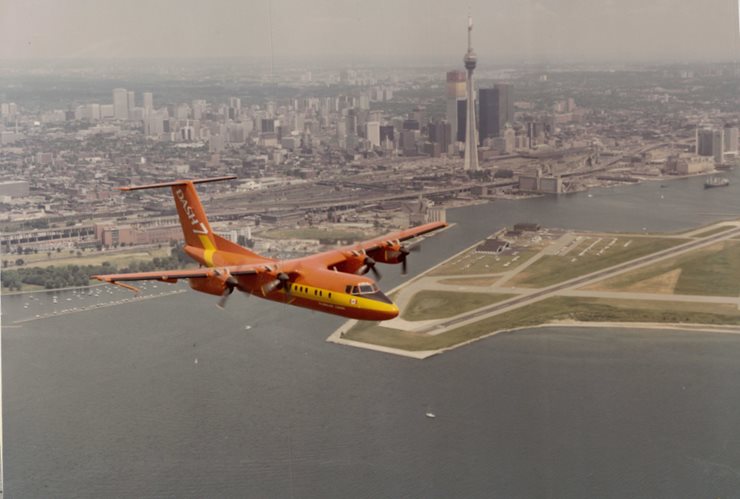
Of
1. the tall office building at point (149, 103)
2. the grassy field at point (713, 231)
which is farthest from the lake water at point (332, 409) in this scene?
the grassy field at point (713, 231)

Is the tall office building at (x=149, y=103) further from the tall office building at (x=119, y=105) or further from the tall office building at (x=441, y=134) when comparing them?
the tall office building at (x=441, y=134)

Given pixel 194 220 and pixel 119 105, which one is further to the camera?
pixel 119 105

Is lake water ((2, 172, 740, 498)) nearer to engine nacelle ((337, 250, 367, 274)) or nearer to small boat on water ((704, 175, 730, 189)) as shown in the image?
engine nacelle ((337, 250, 367, 274))

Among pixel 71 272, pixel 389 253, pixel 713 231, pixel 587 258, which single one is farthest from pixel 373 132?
pixel 389 253

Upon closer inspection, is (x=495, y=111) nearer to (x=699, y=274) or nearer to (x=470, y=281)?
(x=470, y=281)

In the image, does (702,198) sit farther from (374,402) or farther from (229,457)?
(229,457)

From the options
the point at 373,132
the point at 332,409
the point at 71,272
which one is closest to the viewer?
the point at 332,409
